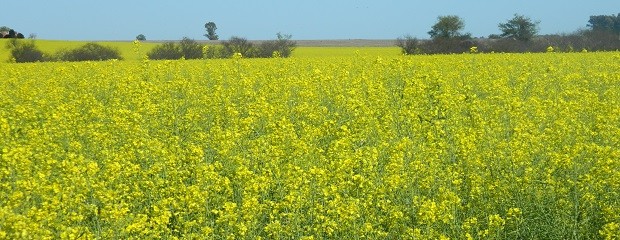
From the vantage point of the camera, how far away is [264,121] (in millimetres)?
11055

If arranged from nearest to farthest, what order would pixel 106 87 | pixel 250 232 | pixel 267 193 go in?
1. pixel 250 232
2. pixel 267 193
3. pixel 106 87

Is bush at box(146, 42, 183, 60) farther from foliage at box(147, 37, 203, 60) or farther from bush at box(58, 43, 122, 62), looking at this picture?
bush at box(58, 43, 122, 62)

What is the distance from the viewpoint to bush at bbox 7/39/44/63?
40853 millimetres

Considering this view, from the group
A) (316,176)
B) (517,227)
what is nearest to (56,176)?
(316,176)

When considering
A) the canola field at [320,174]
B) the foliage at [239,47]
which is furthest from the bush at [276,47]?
the canola field at [320,174]

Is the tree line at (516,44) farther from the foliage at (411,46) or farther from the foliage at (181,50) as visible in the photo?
the foliage at (181,50)

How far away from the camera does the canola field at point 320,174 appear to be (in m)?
6.30

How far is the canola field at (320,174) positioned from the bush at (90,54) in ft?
93.9

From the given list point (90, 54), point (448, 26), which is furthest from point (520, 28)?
point (90, 54)

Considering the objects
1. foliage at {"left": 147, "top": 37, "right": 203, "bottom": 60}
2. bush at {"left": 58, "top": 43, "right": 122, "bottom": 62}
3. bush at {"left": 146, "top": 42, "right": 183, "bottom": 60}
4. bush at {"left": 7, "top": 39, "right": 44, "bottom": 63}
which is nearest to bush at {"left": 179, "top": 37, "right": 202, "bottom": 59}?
foliage at {"left": 147, "top": 37, "right": 203, "bottom": 60}

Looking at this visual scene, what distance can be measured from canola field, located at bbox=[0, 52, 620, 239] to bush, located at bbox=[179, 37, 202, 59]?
29888 millimetres

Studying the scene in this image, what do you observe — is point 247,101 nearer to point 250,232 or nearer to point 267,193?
Result: point 267,193

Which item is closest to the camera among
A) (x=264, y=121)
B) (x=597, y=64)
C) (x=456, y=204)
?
(x=456, y=204)

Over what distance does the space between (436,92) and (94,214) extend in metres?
7.46
